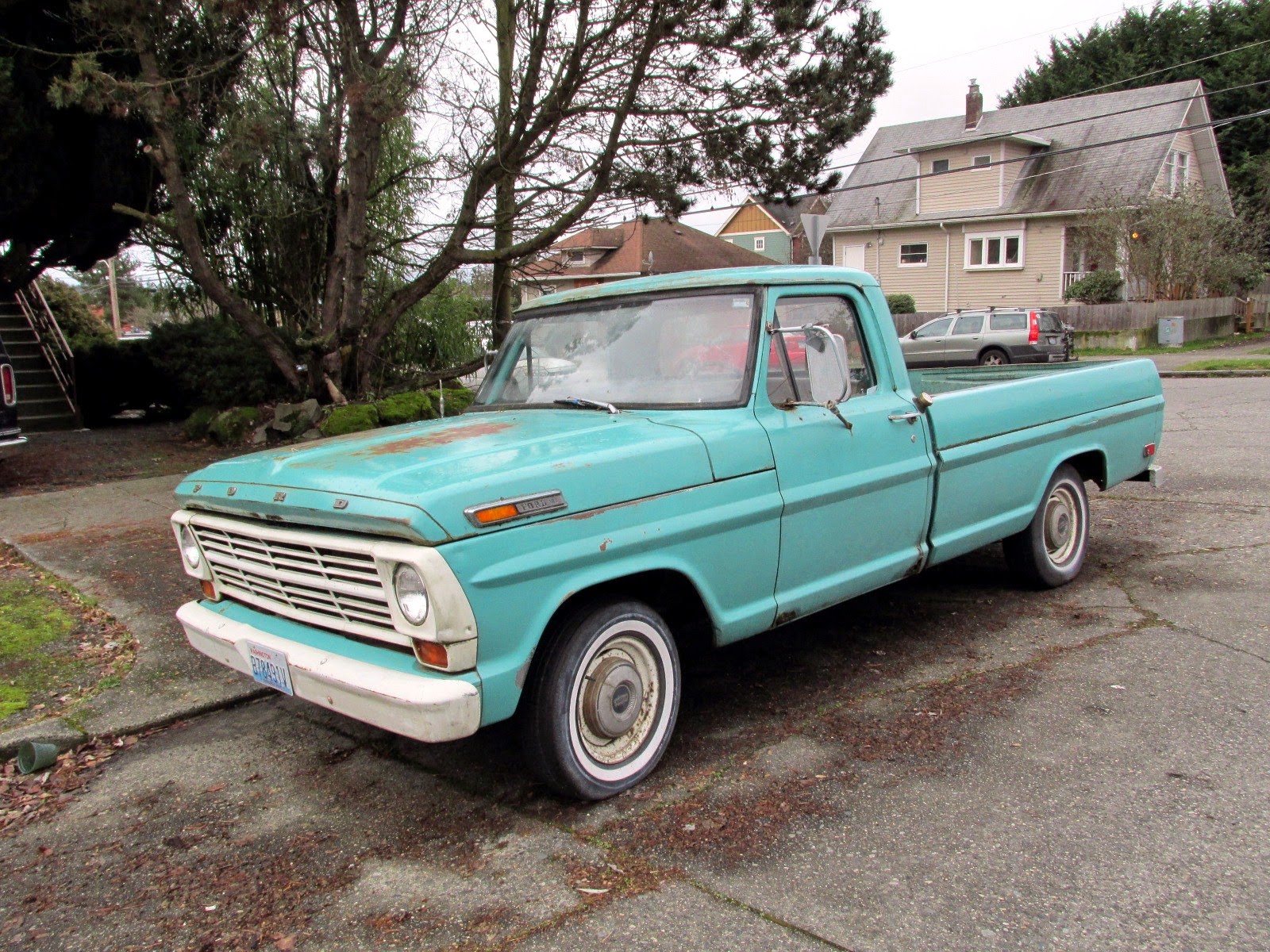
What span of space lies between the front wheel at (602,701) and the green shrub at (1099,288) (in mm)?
29624

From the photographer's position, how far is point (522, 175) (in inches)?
458

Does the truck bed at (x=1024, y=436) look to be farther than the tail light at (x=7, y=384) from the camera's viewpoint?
No

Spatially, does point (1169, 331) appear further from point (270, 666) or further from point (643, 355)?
point (270, 666)

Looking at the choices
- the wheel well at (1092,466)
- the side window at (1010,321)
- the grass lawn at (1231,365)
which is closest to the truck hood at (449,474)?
the wheel well at (1092,466)

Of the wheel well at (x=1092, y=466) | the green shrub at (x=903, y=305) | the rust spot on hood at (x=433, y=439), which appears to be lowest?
the wheel well at (x=1092, y=466)

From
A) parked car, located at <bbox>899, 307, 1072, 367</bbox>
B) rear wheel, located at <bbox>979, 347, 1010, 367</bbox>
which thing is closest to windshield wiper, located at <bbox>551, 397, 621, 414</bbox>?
parked car, located at <bbox>899, 307, 1072, 367</bbox>

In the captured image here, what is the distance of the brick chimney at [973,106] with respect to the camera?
3528 cm

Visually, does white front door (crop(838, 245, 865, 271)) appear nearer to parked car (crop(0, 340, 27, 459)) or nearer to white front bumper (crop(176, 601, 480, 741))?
parked car (crop(0, 340, 27, 459))

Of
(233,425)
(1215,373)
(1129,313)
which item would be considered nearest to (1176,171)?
(1129,313)

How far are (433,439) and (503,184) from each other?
8.04 meters

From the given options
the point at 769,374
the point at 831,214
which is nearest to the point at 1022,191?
the point at 831,214

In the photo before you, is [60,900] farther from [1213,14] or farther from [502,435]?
[1213,14]

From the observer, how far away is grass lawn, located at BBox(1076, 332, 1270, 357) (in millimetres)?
26000

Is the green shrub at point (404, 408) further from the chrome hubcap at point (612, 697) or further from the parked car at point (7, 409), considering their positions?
the chrome hubcap at point (612, 697)
